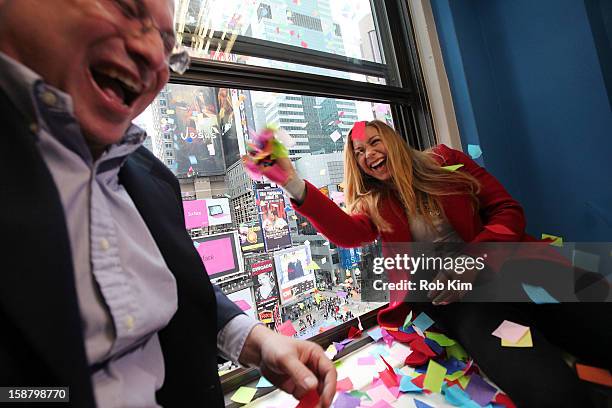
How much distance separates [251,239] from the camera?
1.41m

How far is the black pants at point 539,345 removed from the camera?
0.87 meters

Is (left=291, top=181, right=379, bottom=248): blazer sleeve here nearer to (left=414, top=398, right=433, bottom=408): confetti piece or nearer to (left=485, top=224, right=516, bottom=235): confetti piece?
(left=485, top=224, right=516, bottom=235): confetti piece

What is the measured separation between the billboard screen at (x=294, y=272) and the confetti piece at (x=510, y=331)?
0.85 m

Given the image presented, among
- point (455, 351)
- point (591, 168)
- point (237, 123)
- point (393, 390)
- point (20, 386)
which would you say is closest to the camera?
point (20, 386)

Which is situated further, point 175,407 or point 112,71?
point 175,407

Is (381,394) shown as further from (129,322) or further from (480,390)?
(129,322)

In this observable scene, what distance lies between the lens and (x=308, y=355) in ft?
2.16

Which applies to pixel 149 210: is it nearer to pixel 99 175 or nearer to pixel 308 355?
pixel 99 175

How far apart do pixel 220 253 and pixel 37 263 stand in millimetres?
981

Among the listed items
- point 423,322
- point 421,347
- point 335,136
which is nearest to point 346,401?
point 421,347

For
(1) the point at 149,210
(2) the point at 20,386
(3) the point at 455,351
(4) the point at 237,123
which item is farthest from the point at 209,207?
(3) the point at 455,351

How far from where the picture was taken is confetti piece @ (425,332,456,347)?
4.20 feet

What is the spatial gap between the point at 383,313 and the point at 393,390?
40 cm

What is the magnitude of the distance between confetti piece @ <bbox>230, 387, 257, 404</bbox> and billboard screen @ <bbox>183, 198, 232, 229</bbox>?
0.69 meters
